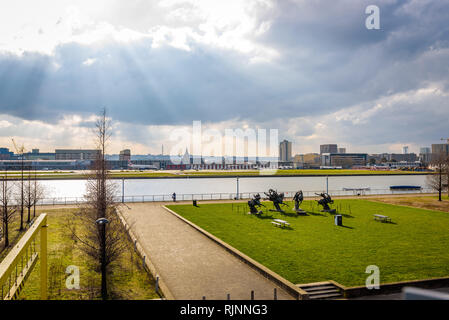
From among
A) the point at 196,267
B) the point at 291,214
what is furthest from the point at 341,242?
the point at 291,214

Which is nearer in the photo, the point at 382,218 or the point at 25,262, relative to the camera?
the point at 25,262

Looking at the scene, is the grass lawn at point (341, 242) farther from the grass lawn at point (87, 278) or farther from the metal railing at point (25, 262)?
the metal railing at point (25, 262)

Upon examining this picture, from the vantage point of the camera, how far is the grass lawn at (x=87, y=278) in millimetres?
14359

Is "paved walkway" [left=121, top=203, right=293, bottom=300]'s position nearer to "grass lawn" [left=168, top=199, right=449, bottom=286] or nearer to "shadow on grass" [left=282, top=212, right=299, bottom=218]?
"grass lawn" [left=168, top=199, right=449, bottom=286]

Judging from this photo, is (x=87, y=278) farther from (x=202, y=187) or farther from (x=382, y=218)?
(x=202, y=187)

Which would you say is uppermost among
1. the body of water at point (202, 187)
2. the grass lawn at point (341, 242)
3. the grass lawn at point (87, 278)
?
the grass lawn at point (341, 242)

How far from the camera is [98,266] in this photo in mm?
17750

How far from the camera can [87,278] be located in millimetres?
16531

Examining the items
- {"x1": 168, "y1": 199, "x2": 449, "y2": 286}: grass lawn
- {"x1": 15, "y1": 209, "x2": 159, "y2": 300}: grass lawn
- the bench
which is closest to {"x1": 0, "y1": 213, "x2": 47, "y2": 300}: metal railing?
{"x1": 15, "y1": 209, "x2": 159, "y2": 300}: grass lawn

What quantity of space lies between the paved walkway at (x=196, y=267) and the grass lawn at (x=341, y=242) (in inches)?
62.4

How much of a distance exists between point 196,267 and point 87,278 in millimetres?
5810

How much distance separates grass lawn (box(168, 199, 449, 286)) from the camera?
1659 cm

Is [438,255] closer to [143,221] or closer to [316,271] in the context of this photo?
[316,271]

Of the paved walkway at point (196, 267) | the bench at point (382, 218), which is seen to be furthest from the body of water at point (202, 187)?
the paved walkway at point (196, 267)
